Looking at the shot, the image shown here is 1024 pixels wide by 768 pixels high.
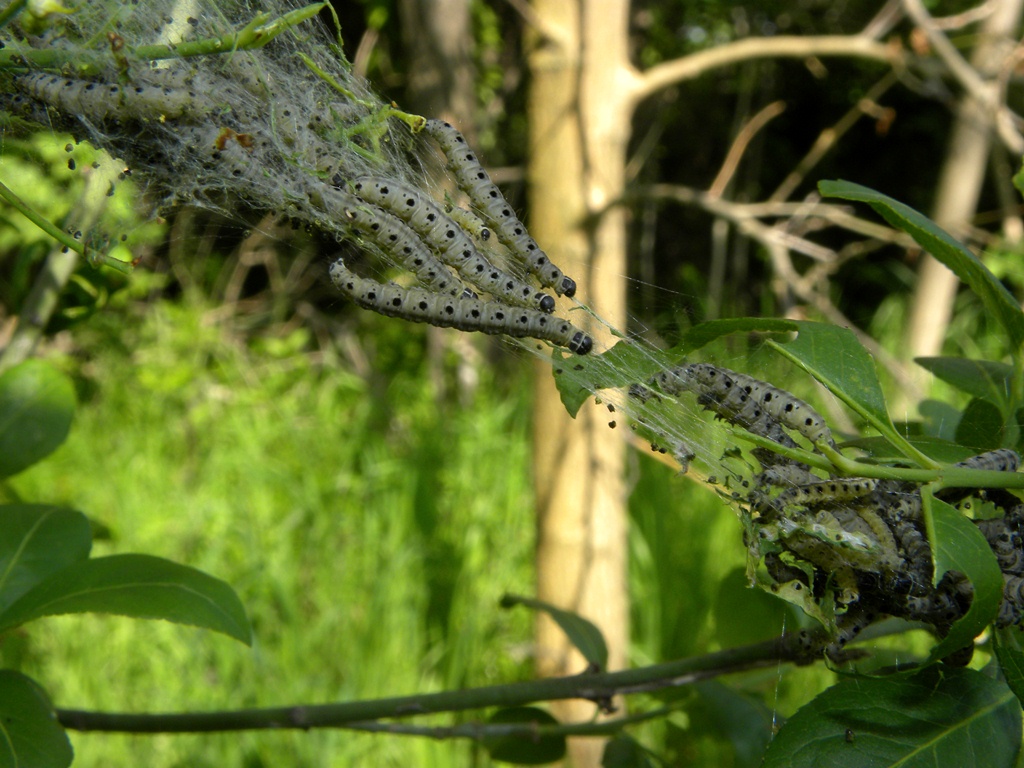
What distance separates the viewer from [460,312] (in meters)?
1.09

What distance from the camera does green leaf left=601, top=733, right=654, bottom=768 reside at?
169cm

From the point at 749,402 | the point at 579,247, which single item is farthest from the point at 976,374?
the point at 579,247

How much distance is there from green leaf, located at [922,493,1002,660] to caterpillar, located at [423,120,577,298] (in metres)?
0.61

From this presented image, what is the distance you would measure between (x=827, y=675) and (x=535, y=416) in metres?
1.90

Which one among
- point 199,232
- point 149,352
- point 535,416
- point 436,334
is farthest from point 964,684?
point 199,232

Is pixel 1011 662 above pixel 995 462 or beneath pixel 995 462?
beneath

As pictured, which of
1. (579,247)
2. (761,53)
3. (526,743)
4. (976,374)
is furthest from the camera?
(761,53)

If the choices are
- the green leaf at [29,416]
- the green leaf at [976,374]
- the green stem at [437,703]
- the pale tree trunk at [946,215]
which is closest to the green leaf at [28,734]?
the green stem at [437,703]

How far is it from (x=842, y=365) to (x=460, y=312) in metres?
0.45

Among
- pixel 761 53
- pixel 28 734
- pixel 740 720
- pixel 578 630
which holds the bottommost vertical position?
pixel 28 734

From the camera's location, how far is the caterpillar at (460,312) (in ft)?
3.59

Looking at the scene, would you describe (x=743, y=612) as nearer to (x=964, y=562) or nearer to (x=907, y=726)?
(x=907, y=726)

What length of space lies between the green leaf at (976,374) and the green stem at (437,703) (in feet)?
1.69

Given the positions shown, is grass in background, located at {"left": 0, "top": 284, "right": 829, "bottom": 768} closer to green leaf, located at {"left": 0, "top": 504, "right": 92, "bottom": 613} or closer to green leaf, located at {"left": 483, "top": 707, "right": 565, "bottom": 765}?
green leaf, located at {"left": 483, "top": 707, "right": 565, "bottom": 765}
